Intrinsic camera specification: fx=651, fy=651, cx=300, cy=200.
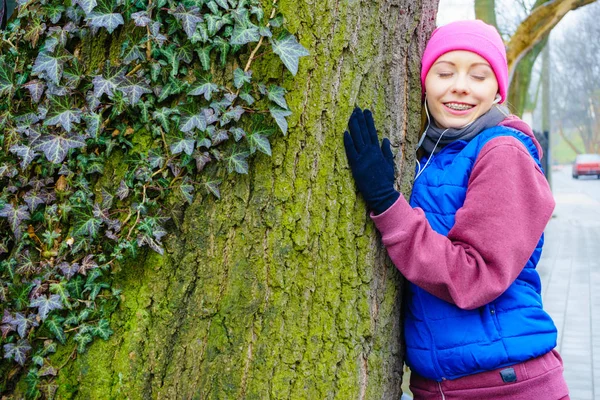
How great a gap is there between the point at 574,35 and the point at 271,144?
5598 cm

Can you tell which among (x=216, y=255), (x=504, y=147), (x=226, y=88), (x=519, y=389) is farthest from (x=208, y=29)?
(x=519, y=389)

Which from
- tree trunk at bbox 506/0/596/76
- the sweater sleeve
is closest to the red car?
tree trunk at bbox 506/0/596/76

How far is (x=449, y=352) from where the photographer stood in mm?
2119

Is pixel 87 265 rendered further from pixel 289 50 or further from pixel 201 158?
pixel 289 50

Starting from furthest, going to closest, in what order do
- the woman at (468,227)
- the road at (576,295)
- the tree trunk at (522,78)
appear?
the tree trunk at (522,78) → the road at (576,295) → the woman at (468,227)

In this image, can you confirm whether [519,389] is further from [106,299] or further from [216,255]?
[106,299]

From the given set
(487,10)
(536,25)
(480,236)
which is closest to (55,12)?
(480,236)

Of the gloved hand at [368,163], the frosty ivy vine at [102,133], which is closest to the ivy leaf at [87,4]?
the frosty ivy vine at [102,133]

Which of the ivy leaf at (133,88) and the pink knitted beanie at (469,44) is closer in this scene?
the ivy leaf at (133,88)

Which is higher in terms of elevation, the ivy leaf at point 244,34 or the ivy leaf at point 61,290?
the ivy leaf at point 244,34

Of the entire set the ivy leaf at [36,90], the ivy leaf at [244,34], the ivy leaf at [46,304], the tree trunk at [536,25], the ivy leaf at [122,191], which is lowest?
the tree trunk at [536,25]

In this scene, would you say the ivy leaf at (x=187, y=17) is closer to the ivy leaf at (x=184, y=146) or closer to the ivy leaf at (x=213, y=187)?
the ivy leaf at (x=184, y=146)

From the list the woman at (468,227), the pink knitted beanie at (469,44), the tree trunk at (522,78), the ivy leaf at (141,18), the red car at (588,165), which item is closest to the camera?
the ivy leaf at (141,18)

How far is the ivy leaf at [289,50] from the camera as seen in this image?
188cm
